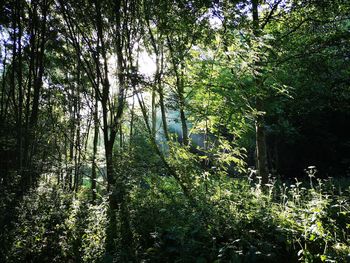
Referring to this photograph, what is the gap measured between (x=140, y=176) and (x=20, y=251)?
1.97 metres

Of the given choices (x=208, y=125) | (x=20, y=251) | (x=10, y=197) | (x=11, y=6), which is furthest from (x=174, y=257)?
(x=11, y=6)

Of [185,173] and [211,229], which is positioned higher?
[185,173]

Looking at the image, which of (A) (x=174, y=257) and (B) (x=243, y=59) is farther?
(B) (x=243, y=59)

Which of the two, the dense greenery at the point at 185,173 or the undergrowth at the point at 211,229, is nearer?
the undergrowth at the point at 211,229

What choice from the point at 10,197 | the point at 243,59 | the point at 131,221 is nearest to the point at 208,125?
the point at 243,59

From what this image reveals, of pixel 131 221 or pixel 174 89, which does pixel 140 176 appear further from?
pixel 174 89

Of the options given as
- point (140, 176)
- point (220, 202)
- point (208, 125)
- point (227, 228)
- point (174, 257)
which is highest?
point (208, 125)

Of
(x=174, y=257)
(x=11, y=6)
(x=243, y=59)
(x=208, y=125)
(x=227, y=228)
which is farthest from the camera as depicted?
(x=11, y=6)

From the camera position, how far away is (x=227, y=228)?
334cm

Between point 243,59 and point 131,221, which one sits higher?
point 243,59

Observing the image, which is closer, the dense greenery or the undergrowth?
the undergrowth

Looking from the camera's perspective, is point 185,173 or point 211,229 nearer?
point 211,229

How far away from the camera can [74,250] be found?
4.06 meters

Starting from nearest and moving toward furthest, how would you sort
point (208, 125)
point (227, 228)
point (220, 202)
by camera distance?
point (227, 228) → point (220, 202) → point (208, 125)
